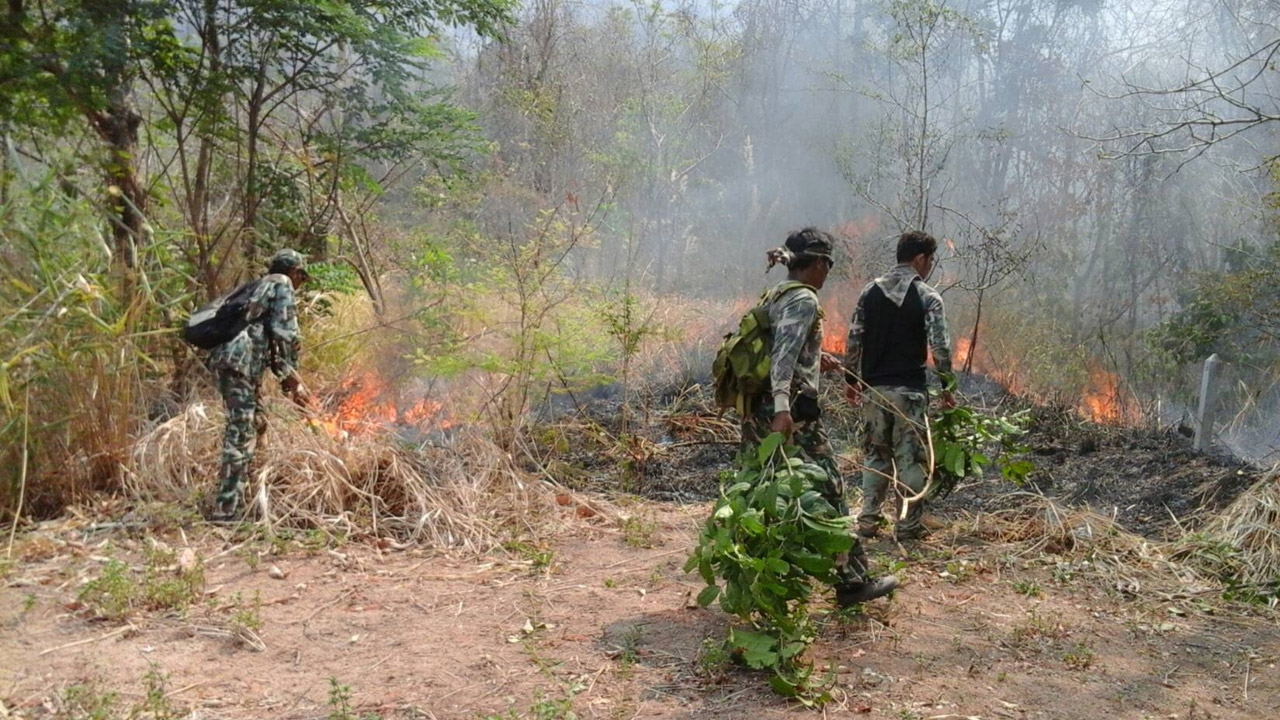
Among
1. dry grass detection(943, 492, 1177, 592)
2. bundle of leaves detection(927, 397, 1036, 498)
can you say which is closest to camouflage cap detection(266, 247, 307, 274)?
bundle of leaves detection(927, 397, 1036, 498)

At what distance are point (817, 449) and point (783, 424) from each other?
1.27 ft

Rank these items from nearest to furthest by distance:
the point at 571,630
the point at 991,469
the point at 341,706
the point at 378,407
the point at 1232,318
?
the point at 341,706 < the point at 571,630 < the point at 991,469 < the point at 378,407 < the point at 1232,318

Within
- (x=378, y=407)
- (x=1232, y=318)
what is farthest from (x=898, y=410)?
(x=1232, y=318)

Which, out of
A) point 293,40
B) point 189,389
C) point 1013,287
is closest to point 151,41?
point 293,40

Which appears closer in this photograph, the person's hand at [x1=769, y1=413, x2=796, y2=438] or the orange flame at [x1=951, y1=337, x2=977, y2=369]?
the person's hand at [x1=769, y1=413, x2=796, y2=438]

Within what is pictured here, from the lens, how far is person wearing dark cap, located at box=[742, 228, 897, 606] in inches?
156

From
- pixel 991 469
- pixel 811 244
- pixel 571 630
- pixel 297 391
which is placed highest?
pixel 811 244

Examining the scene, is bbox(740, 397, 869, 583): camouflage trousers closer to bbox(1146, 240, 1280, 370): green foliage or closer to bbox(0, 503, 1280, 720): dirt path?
bbox(0, 503, 1280, 720): dirt path

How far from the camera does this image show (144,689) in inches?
141

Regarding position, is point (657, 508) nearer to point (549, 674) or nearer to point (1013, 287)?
point (549, 674)

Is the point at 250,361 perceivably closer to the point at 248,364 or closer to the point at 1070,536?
the point at 248,364

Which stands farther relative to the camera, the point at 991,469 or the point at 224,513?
the point at 991,469

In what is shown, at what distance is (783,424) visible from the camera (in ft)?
12.8

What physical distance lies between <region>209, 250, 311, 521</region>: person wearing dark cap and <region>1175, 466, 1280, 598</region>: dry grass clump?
578 cm
